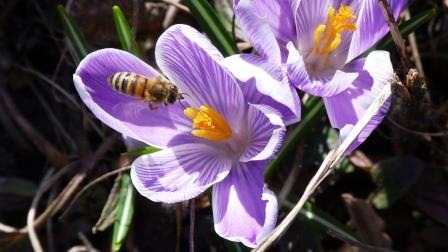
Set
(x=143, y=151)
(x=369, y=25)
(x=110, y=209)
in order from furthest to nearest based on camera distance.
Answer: (x=110, y=209) < (x=143, y=151) < (x=369, y=25)

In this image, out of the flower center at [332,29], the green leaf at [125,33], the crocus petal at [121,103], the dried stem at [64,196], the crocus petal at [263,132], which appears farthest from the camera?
the dried stem at [64,196]


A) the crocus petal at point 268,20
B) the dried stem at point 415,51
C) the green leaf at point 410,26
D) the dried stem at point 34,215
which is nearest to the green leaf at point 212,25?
the crocus petal at point 268,20

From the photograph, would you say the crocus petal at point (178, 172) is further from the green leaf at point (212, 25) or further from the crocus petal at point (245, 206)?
the green leaf at point (212, 25)

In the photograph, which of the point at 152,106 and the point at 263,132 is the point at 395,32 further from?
the point at 152,106

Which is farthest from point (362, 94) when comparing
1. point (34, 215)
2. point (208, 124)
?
point (34, 215)

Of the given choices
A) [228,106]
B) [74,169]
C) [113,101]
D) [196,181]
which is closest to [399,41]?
[228,106]
